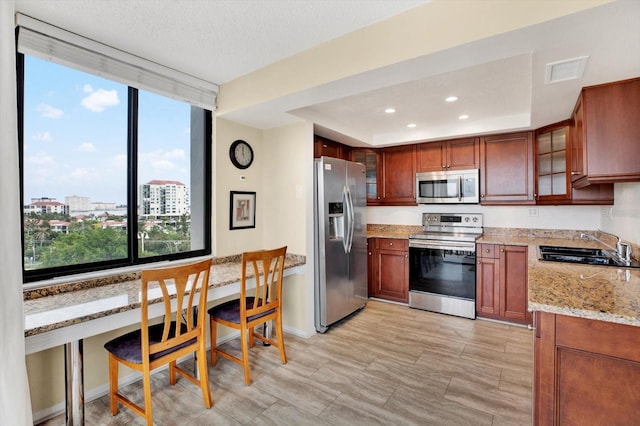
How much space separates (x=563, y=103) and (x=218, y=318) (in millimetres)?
3382

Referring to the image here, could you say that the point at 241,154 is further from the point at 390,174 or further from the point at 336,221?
the point at 390,174

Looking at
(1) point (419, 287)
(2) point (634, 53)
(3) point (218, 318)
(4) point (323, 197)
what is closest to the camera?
(2) point (634, 53)

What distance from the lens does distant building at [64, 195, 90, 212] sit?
221 cm

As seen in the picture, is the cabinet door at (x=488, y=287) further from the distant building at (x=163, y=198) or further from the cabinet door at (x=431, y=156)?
the distant building at (x=163, y=198)

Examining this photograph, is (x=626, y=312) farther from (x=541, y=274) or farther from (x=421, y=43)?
(x=421, y=43)

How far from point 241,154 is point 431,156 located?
257 cm

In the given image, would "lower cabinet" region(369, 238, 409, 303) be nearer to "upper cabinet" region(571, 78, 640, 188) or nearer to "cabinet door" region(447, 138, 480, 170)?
"cabinet door" region(447, 138, 480, 170)

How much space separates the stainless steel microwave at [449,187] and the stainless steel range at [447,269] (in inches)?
14.0

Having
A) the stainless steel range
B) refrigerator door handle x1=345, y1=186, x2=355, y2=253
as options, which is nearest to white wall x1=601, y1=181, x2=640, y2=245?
the stainless steel range

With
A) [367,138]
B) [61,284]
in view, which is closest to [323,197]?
[367,138]

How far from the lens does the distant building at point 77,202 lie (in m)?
2.21

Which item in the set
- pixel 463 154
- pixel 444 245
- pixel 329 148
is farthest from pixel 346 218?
pixel 463 154

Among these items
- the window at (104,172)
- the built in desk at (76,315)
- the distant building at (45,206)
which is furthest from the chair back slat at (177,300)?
the distant building at (45,206)

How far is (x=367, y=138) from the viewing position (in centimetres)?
431
